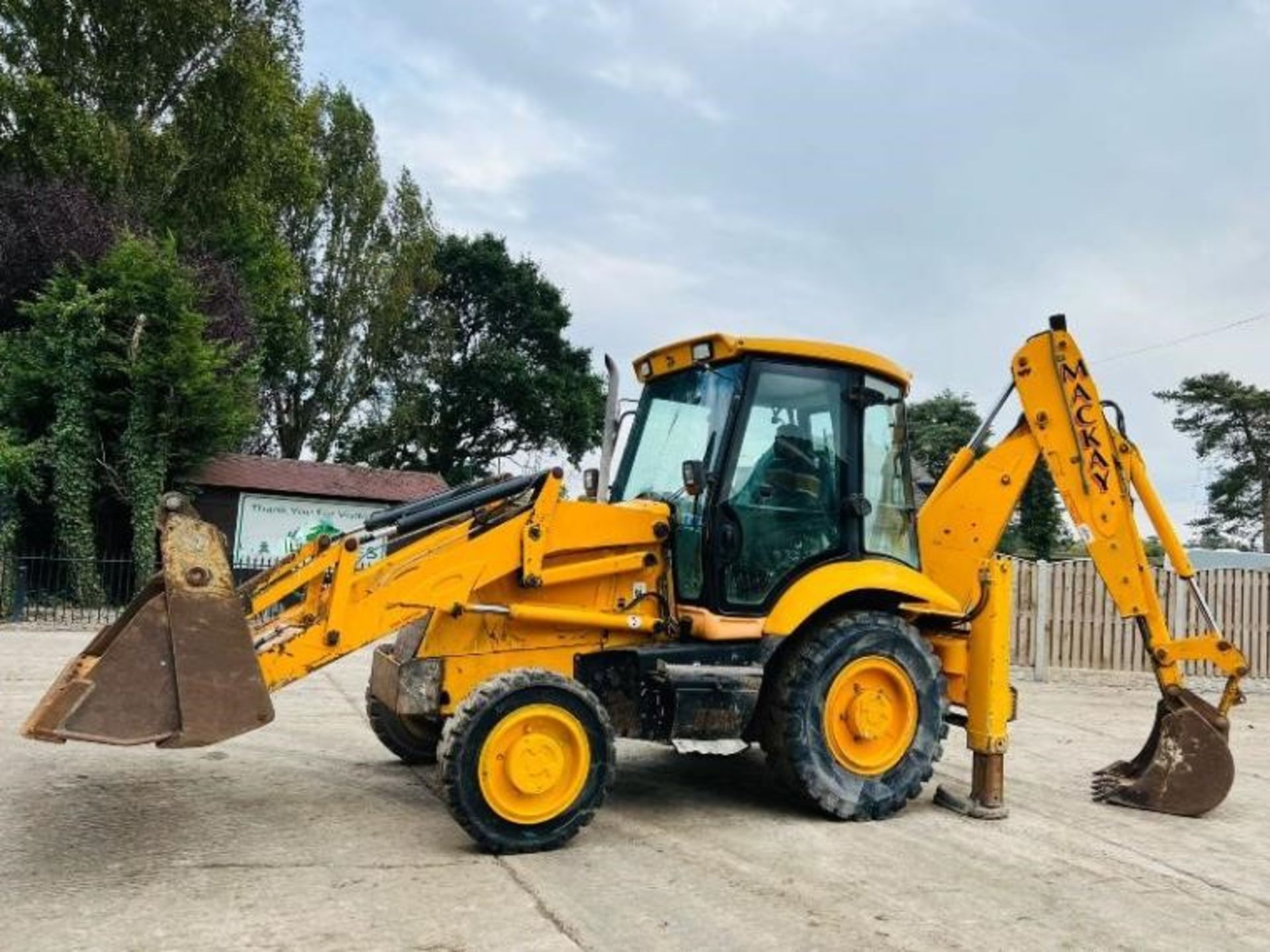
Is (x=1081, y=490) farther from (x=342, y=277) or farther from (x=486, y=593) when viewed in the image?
(x=342, y=277)

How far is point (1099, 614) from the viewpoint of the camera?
44.4ft

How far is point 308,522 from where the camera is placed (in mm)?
22766

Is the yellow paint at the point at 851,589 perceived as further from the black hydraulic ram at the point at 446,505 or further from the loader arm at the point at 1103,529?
the black hydraulic ram at the point at 446,505

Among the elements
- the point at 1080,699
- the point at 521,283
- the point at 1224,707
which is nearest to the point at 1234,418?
the point at 521,283

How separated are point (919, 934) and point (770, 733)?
173cm

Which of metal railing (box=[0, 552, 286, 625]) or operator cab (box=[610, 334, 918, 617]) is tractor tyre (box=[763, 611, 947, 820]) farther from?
metal railing (box=[0, 552, 286, 625])

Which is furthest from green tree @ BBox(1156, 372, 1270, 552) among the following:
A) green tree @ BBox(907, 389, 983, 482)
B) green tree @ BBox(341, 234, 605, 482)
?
green tree @ BBox(341, 234, 605, 482)

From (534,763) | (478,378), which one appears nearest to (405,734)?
(534,763)

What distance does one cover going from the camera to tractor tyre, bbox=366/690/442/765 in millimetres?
6523

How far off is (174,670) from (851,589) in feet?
10.9

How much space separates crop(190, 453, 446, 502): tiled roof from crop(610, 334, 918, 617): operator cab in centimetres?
1702

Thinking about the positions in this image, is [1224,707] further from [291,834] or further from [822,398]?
[291,834]

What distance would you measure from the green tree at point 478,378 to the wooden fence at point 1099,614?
78.8 feet

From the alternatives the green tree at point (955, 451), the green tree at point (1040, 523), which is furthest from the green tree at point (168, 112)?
the green tree at point (1040, 523)
